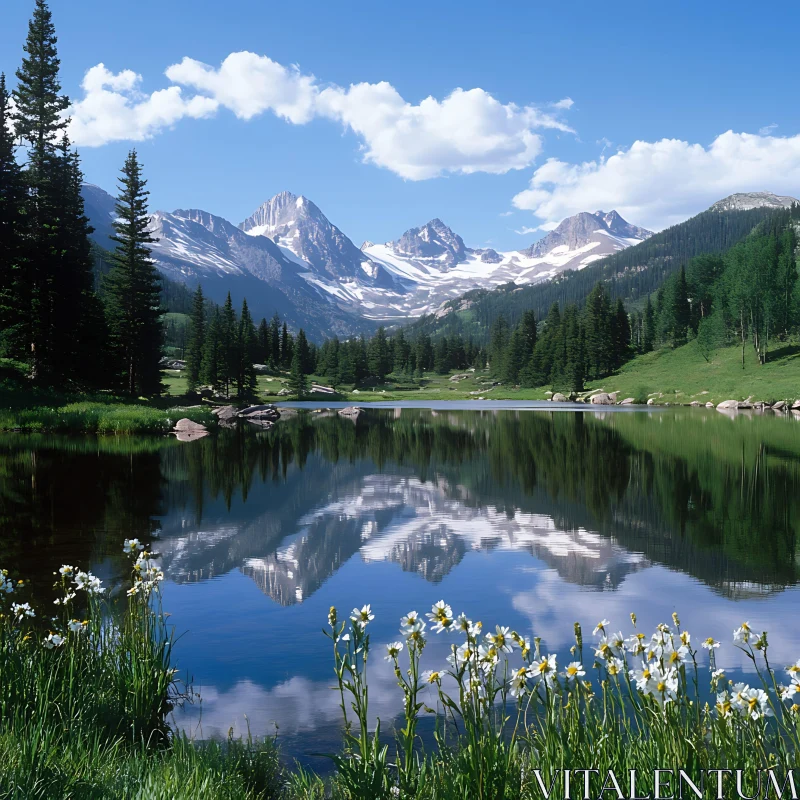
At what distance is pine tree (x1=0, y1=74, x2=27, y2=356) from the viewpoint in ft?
155

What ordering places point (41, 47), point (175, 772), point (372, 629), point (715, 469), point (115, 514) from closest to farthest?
point (175, 772) → point (372, 629) → point (115, 514) → point (715, 469) → point (41, 47)

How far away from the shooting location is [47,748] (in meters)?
4.71

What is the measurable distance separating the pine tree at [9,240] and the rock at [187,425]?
12620 millimetres

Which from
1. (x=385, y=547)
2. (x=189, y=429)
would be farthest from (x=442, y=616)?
(x=189, y=429)

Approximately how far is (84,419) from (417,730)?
140ft

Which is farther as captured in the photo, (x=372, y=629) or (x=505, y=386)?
(x=505, y=386)

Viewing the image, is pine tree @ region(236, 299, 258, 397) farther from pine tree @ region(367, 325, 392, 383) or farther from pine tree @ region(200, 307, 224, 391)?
pine tree @ region(367, 325, 392, 383)

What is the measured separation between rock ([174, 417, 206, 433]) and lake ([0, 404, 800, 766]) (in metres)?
16.2

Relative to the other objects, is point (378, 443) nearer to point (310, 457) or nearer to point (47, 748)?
point (310, 457)

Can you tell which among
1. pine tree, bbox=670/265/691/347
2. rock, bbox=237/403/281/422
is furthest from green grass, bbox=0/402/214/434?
pine tree, bbox=670/265/691/347

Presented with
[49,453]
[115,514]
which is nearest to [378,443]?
[49,453]

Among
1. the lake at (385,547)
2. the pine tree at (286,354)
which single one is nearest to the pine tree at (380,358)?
the pine tree at (286,354)

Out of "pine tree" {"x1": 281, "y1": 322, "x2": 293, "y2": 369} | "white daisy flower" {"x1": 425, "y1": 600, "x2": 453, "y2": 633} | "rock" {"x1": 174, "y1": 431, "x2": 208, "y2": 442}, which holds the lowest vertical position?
"rock" {"x1": 174, "y1": 431, "x2": 208, "y2": 442}

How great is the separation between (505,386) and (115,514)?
141m
